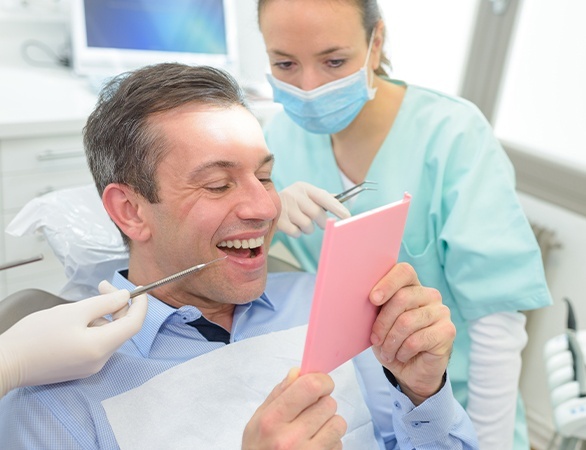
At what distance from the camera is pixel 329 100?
1.44 metres

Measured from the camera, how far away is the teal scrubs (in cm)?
133

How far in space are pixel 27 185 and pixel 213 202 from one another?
1458mm

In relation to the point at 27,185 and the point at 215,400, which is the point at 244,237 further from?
the point at 27,185

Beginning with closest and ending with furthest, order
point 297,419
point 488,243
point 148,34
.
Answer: point 297,419
point 488,243
point 148,34

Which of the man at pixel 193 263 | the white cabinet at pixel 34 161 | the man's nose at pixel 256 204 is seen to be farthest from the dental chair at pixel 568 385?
the white cabinet at pixel 34 161

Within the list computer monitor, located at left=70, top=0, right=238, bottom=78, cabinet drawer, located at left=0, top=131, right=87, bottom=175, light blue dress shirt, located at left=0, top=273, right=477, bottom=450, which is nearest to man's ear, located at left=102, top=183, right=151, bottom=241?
light blue dress shirt, located at left=0, top=273, right=477, bottom=450

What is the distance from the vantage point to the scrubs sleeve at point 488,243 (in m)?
1.32

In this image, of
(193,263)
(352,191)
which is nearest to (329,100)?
(352,191)

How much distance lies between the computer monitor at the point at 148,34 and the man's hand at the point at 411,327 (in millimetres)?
1927

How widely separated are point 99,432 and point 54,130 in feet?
5.03

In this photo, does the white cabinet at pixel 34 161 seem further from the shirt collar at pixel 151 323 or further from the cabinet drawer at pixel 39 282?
the shirt collar at pixel 151 323

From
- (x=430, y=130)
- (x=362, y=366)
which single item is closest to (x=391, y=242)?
(x=362, y=366)

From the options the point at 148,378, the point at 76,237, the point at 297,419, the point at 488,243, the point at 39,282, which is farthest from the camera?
the point at 39,282

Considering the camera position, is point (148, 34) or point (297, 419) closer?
point (297, 419)
